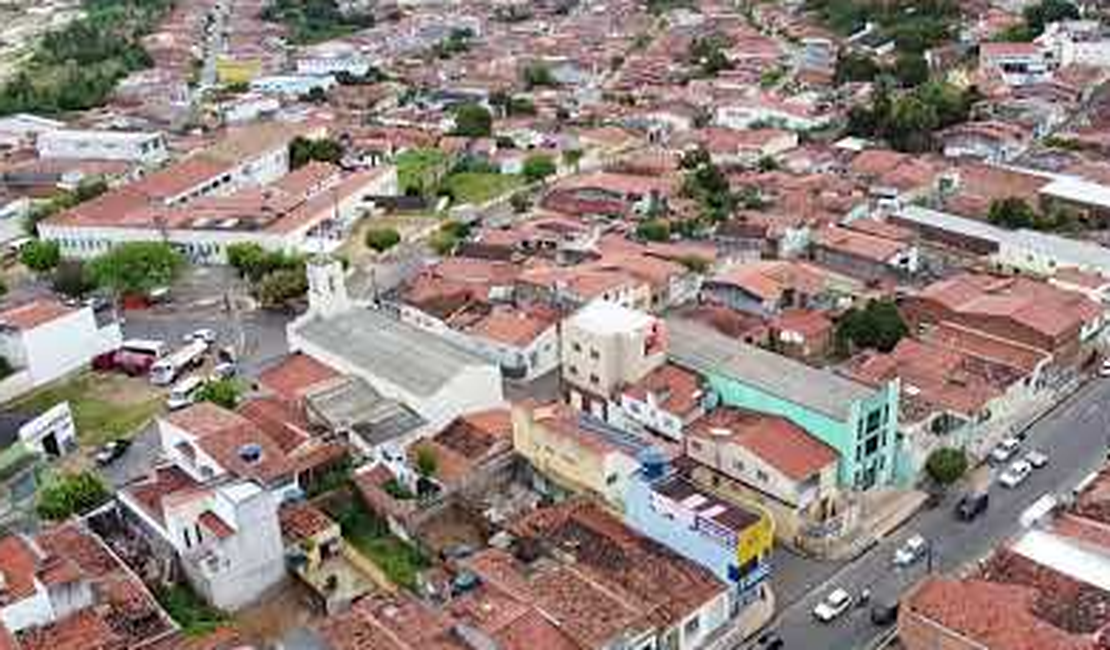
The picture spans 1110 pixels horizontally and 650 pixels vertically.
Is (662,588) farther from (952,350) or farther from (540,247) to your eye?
(540,247)

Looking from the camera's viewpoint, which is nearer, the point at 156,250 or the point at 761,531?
the point at 761,531

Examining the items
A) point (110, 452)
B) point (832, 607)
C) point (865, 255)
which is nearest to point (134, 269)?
point (110, 452)

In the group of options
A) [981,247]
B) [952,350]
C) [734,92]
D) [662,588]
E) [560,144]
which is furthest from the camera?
[734,92]

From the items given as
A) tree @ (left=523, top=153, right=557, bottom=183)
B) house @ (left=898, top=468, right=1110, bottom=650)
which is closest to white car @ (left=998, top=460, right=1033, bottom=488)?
house @ (left=898, top=468, right=1110, bottom=650)

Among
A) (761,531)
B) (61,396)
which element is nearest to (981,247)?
(761,531)

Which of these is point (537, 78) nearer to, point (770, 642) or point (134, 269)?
point (134, 269)

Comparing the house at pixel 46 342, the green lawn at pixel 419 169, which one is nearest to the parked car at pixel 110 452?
the house at pixel 46 342

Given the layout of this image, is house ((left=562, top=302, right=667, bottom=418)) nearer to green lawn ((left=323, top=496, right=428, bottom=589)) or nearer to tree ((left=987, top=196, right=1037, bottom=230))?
green lawn ((left=323, top=496, right=428, bottom=589))
